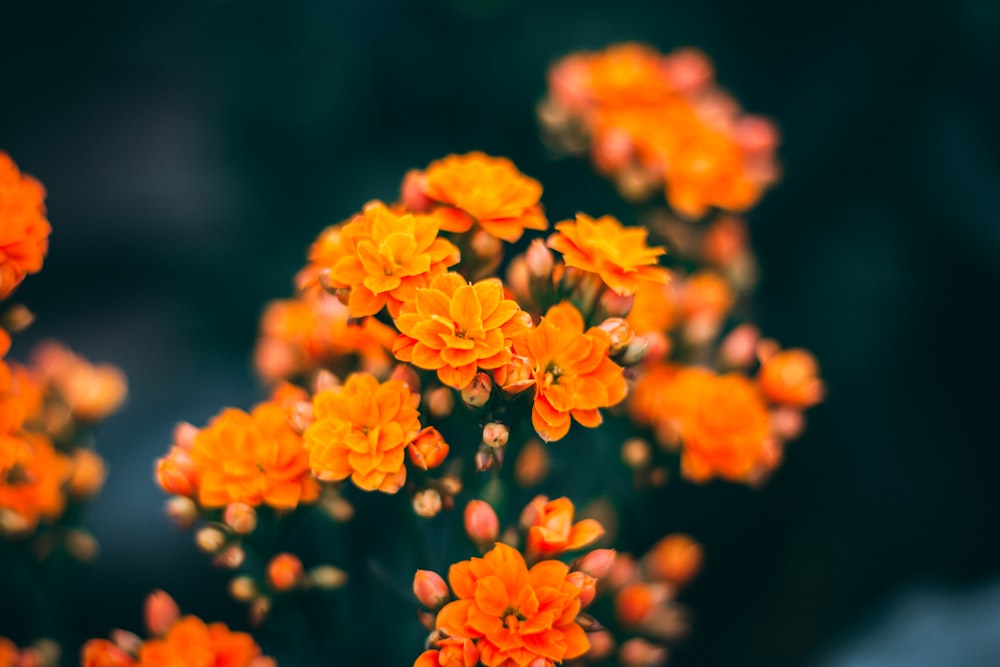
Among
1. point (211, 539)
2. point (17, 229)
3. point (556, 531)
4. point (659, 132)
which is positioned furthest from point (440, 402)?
point (659, 132)

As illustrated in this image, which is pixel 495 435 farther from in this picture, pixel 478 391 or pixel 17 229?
pixel 17 229

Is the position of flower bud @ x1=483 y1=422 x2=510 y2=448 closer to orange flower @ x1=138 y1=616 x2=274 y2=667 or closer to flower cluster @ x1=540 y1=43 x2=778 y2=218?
orange flower @ x1=138 y1=616 x2=274 y2=667

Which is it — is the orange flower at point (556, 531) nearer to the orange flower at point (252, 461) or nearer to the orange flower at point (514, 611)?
the orange flower at point (514, 611)

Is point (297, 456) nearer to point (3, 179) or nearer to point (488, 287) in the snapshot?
point (488, 287)

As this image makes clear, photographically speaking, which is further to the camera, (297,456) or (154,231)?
(154,231)

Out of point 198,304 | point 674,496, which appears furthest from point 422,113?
point 674,496
